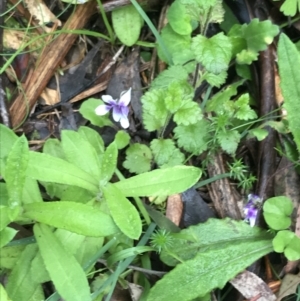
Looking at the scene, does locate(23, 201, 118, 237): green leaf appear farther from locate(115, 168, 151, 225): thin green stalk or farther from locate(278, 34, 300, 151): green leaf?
locate(278, 34, 300, 151): green leaf

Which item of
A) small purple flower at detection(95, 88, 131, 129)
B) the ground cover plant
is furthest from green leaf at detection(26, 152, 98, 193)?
small purple flower at detection(95, 88, 131, 129)

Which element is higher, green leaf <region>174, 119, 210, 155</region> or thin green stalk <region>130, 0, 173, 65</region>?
thin green stalk <region>130, 0, 173, 65</region>

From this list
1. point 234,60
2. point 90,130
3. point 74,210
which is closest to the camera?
point 74,210

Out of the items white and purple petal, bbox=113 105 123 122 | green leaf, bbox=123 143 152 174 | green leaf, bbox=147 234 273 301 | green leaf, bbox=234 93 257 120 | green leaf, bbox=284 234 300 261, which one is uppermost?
white and purple petal, bbox=113 105 123 122

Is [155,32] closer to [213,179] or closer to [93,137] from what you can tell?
[93,137]

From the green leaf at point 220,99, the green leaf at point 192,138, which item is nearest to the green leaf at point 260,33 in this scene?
the green leaf at point 220,99

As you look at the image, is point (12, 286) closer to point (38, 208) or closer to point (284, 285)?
point (38, 208)

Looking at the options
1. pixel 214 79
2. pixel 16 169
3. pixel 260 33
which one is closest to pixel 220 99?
pixel 214 79

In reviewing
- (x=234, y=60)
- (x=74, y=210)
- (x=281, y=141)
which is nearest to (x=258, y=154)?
(x=281, y=141)
